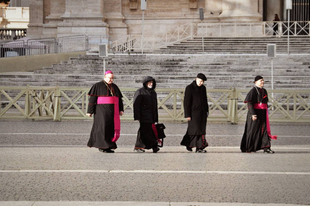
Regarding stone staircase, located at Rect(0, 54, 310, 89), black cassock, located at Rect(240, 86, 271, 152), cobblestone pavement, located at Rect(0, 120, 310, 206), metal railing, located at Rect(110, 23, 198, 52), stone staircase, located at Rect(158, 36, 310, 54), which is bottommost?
cobblestone pavement, located at Rect(0, 120, 310, 206)

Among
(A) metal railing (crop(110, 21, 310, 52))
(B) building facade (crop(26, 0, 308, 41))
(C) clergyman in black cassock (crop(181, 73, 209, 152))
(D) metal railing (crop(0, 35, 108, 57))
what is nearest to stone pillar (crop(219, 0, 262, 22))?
(B) building facade (crop(26, 0, 308, 41))

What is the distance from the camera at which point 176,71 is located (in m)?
27.5

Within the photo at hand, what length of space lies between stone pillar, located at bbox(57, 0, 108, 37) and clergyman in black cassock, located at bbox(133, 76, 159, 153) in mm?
26369

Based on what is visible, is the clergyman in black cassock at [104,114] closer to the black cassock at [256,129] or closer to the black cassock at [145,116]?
the black cassock at [145,116]

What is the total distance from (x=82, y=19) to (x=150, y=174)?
2971 cm

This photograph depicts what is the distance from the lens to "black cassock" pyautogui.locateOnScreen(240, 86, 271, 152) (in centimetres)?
1185

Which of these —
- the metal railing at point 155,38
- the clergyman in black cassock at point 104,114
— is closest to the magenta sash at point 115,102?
the clergyman in black cassock at point 104,114

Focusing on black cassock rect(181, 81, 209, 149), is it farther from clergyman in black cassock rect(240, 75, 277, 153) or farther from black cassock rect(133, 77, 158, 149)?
clergyman in black cassock rect(240, 75, 277, 153)

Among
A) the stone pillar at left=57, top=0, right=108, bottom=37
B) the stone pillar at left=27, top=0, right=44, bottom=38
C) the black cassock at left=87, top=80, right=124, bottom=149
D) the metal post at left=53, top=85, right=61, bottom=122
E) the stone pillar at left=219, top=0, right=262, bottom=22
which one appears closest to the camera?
the black cassock at left=87, top=80, right=124, bottom=149

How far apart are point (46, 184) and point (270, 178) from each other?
3.04 metres

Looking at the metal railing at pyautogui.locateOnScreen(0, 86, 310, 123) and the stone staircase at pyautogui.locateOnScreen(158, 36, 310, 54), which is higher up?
the stone staircase at pyautogui.locateOnScreen(158, 36, 310, 54)

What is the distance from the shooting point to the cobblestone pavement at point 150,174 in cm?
762

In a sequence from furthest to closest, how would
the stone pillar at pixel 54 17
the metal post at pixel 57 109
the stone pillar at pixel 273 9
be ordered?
the stone pillar at pixel 273 9 < the stone pillar at pixel 54 17 < the metal post at pixel 57 109

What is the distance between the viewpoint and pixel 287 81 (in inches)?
1008
